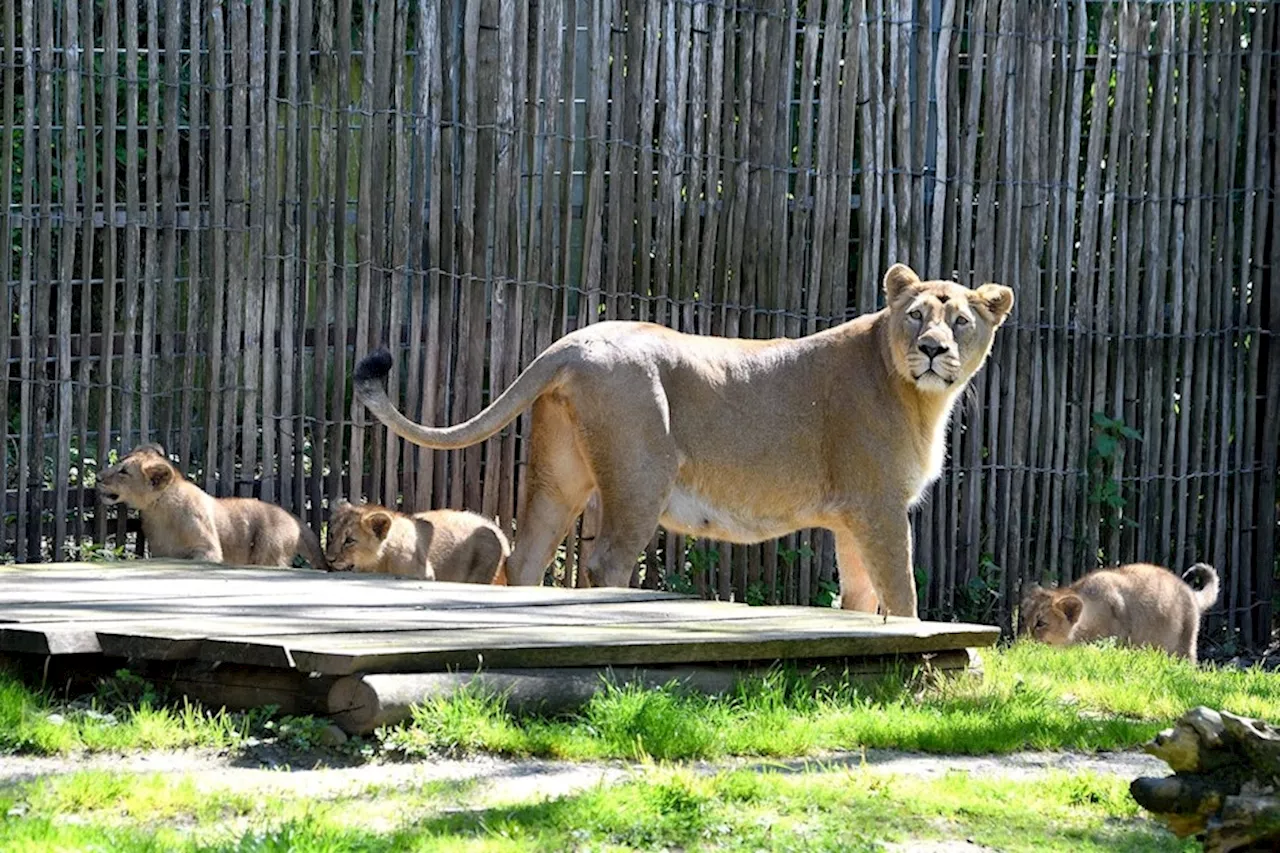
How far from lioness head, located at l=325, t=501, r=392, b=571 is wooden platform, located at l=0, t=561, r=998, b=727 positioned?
834 mm

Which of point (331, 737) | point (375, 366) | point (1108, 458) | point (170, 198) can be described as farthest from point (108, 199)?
point (1108, 458)

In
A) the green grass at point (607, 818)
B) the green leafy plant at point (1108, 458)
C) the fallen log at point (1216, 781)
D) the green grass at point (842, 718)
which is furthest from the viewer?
the green leafy plant at point (1108, 458)

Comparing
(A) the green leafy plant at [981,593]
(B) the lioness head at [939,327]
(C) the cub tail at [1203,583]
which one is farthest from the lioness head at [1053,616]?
(B) the lioness head at [939,327]

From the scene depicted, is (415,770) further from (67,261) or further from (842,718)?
(67,261)

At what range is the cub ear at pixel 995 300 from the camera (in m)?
9.42

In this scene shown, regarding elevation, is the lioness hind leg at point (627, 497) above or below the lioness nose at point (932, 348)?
below

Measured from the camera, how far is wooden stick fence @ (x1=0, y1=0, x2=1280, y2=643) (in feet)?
30.4

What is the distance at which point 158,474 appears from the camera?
8.97m

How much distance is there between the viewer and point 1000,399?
456 inches

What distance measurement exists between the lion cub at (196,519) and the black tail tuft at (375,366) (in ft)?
3.08

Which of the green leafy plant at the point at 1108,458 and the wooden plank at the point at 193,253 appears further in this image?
the green leafy plant at the point at 1108,458

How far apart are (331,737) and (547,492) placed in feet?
13.1

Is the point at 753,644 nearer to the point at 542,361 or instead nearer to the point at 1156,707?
the point at 1156,707

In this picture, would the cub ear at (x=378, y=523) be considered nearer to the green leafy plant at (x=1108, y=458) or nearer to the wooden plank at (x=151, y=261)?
the wooden plank at (x=151, y=261)
